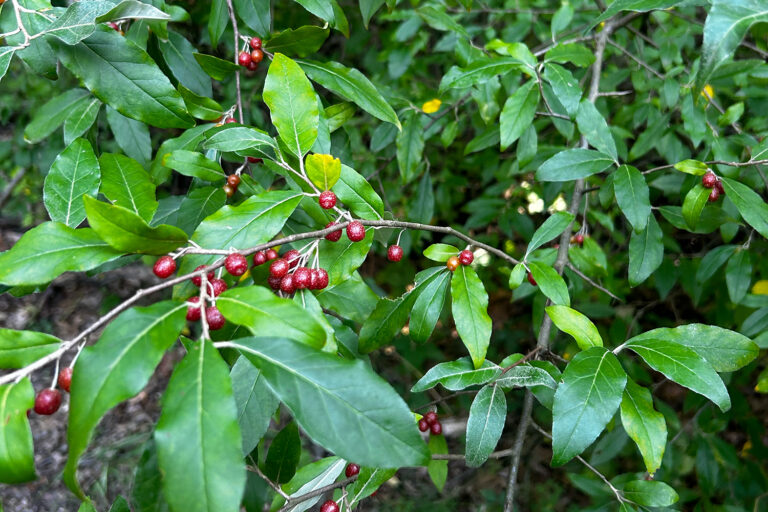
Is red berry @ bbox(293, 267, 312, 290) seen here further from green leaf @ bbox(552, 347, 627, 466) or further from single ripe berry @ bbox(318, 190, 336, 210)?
green leaf @ bbox(552, 347, 627, 466)

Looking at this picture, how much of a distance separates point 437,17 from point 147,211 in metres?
1.45

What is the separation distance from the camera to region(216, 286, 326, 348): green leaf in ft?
2.69

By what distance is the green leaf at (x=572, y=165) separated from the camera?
1.56 metres

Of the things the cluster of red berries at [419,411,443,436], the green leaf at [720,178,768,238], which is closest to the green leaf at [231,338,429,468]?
the cluster of red berries at [419,411,443,436]

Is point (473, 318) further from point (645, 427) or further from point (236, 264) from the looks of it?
point (236, 264)

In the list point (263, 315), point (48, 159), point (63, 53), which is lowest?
point (48, 159)

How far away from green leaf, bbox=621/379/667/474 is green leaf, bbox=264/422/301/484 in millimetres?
778

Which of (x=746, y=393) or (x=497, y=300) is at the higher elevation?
(x=497, y=300)

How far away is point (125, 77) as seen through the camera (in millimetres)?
1250

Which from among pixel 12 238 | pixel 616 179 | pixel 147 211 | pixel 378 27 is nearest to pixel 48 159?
pixel 147 211

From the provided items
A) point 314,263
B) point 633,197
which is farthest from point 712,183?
point 314,263

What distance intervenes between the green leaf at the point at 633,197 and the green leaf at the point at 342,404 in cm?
102

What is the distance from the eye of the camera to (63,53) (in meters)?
1.24

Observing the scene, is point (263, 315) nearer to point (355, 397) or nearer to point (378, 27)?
point (355, 397)
